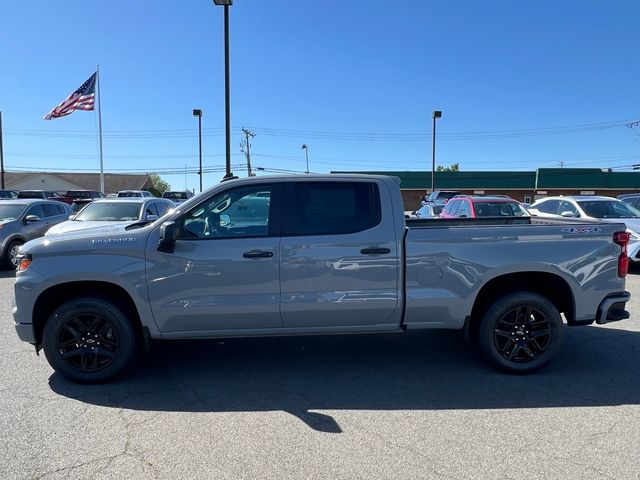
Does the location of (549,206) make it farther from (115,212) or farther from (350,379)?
(115,212)

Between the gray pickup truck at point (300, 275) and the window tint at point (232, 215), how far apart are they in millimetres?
12

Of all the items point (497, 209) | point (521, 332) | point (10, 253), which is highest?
point (497, 209)

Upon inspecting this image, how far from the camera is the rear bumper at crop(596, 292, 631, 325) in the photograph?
448 cm

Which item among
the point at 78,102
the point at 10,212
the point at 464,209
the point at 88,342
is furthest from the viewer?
the point at 78,102

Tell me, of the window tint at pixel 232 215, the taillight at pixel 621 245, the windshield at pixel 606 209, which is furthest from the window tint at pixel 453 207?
the window tint at pixel 232 215

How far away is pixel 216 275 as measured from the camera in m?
4.20

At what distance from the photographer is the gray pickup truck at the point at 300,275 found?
419 centimetres

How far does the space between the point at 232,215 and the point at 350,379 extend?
1.91 meters

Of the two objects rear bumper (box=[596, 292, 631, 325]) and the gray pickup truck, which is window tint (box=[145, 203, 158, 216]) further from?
rear bumper (box=[596, 292, 631, 325])

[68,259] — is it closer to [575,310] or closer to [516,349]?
[516,349]

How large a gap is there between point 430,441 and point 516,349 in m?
1.69

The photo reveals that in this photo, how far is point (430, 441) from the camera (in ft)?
10.9

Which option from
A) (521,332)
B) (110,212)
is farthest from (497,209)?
(110,212)

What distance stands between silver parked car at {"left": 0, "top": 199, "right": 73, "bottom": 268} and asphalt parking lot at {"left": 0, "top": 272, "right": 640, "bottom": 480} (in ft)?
22.2
